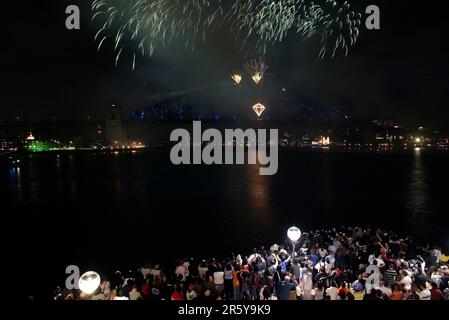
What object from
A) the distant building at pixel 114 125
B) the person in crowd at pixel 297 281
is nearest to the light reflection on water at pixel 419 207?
the person in crowd at pixel 297 281

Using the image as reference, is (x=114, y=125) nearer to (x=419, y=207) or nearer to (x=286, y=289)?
(x=419, y=207)

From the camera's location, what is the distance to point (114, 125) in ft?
446

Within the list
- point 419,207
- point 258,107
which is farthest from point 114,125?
point 419,207

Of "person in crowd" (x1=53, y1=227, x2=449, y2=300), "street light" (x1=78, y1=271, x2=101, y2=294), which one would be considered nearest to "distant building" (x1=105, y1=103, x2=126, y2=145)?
"person in crowd" (x1=53, y1=227, x2=449, y2=300)

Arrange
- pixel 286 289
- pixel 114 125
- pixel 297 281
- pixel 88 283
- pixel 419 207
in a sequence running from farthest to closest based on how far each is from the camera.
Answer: pixel 114 125 < pixel 419 207 < pixel 297 281 < pixel 286 289 < pixel 88 283

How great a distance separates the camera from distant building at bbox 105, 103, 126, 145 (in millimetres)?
132750

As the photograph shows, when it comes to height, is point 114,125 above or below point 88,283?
above

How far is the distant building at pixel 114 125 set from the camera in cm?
13275

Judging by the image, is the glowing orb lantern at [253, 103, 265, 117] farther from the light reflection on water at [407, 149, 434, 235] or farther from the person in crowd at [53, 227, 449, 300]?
the person in crowd at [53, 227, 449, 300]

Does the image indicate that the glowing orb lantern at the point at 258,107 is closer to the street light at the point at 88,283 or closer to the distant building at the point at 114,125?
the street light at the point at 88,283

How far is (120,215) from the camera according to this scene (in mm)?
21344

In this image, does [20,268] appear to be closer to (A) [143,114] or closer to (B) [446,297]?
(B) [446,297]
